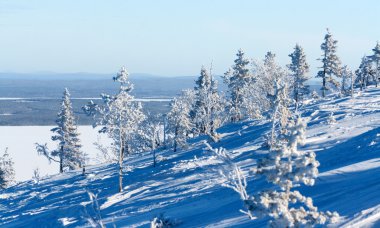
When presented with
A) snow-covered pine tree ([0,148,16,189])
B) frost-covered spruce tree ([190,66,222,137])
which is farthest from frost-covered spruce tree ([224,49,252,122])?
snow-covered pine tree ([0,148,16,189])

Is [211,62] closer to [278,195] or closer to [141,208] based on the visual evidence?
[141,208]

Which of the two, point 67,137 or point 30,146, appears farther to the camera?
point 30,146

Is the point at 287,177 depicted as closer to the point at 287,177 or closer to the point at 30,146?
the point at 287,177

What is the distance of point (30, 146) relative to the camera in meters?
103

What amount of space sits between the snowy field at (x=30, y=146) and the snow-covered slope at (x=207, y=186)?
18.2 metres

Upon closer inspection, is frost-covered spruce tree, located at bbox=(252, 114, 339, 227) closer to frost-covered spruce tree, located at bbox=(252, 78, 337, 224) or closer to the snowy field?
frost-covered spruce tree, located at bbox=(252, 78, 337, 224)

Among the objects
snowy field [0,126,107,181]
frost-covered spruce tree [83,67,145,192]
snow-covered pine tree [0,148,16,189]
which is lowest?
snowy field [0,126,107,181]

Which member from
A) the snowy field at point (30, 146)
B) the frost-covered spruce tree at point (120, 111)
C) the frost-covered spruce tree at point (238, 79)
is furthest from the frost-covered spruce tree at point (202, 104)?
the frost-covered spruce tree at point (120, 111)

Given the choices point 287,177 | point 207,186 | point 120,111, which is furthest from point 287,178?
point 120,111

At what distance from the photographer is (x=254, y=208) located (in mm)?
10047

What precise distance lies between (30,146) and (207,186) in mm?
84383

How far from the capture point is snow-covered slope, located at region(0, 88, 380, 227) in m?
16.8

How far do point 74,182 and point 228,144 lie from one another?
1282 centimetres

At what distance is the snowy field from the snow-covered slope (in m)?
18.2
